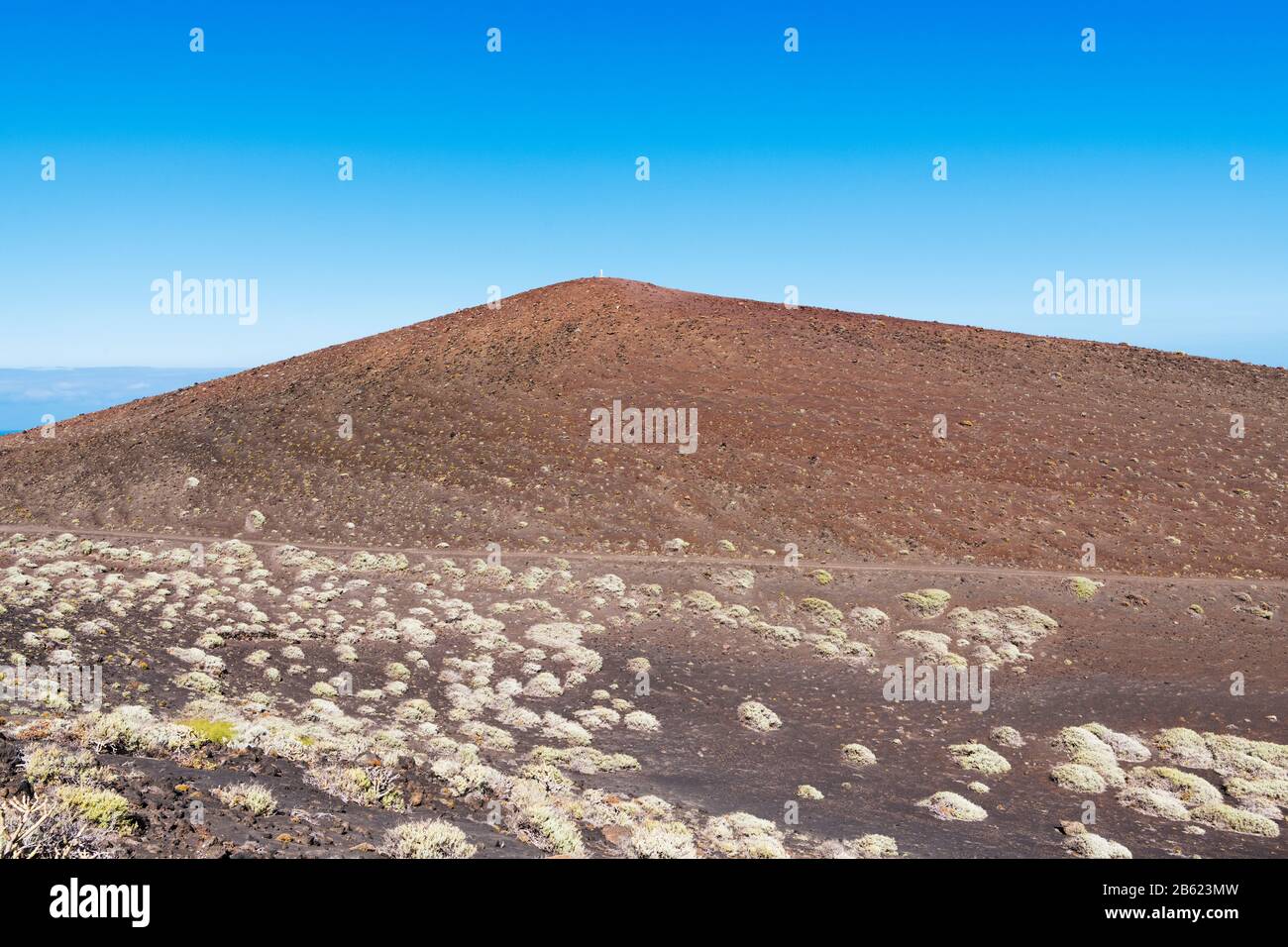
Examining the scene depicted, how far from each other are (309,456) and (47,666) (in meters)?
20.2

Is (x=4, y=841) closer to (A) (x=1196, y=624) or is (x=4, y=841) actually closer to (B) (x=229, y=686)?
(B) (x=229, y=686)

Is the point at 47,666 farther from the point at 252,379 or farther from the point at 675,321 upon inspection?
the point at 675,321

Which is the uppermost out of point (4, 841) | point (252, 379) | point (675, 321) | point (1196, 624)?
point (675, 321)

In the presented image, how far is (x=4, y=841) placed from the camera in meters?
6.19

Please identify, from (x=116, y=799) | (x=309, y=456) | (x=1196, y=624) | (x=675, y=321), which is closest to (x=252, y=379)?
(x=309, y=456)

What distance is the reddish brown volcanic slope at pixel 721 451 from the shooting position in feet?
93.2

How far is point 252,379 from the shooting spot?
44625mm

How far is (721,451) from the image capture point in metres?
34.6

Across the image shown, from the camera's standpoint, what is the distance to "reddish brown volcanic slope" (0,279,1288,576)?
28.4 m
